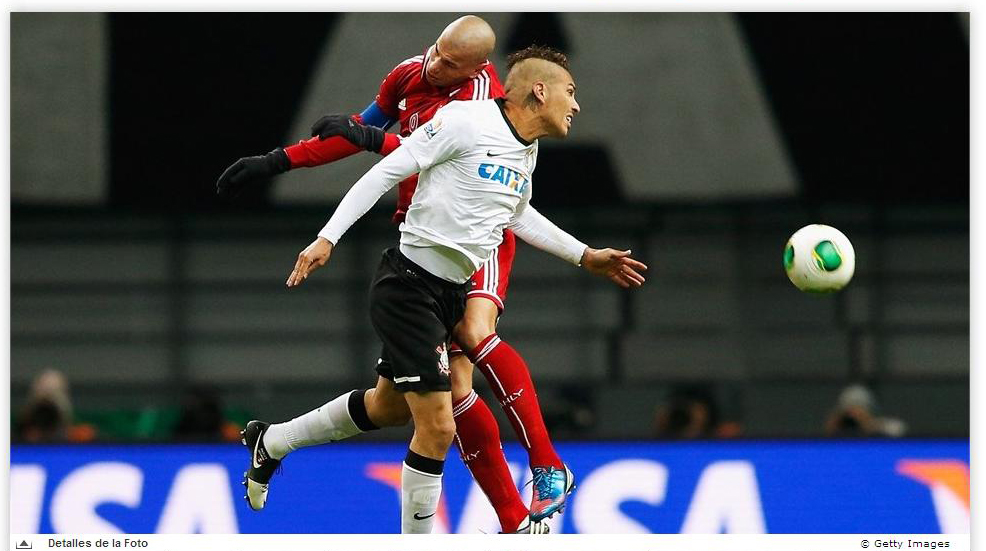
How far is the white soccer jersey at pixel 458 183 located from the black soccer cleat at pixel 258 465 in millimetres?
1209

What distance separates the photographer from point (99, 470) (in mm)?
10234

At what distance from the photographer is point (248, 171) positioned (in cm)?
663

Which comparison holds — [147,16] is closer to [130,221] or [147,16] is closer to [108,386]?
[130,221]

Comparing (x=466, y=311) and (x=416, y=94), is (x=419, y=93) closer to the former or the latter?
(x=416, y=94)

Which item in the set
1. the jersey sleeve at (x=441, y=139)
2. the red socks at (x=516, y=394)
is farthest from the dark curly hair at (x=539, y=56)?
the red socks at (x=516, y=394)

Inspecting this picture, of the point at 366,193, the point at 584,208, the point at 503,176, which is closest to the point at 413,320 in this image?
the point at 366,193

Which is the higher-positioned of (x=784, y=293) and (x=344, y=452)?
(x=784, y=293)

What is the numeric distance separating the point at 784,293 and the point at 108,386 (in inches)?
252

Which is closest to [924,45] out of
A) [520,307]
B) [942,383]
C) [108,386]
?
[942,383]

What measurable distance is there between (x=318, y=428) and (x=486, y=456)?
74 cm

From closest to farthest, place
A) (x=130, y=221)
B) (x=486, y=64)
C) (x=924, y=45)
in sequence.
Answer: (x=486, y=64), (x=924, y=45), (x=130, y=221)

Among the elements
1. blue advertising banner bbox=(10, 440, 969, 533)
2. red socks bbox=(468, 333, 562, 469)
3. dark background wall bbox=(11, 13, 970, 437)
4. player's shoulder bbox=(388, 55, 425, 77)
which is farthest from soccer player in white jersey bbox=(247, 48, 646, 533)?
dark background wall bbox=(11, 13, 970, 437)

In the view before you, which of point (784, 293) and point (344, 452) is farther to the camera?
point (784, 293)

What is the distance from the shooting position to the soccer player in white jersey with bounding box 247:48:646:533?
21.5 feet
